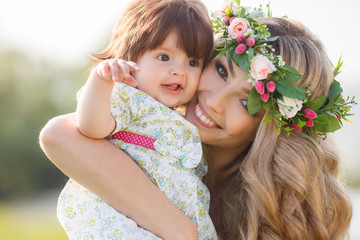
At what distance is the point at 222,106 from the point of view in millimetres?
3697

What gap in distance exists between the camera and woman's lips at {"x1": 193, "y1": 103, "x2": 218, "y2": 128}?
376 cm

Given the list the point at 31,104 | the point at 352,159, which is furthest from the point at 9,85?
the point at 352,159

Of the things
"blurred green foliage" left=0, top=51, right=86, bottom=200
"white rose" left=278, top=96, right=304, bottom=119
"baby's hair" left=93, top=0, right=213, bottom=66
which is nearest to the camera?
"baby's hair" left=93, top=0, right=213, bottom=66

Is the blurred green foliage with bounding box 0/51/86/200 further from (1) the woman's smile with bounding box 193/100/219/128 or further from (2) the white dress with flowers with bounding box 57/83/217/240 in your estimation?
(2) the white dress with flowers with bounding box 57/83/217/240

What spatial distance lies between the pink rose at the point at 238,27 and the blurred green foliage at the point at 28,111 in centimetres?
2661

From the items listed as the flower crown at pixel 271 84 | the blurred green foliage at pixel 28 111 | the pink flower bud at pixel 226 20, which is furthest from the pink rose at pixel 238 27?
the blurred green foliage at pixel 28 111

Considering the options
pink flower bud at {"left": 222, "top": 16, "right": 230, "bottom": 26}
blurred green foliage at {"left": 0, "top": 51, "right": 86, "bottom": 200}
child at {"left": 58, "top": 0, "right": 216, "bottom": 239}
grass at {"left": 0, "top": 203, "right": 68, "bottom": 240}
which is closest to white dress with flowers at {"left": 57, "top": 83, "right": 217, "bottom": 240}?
child at {"left": 58, "top": 0, "right": 216, "bottom": 239}

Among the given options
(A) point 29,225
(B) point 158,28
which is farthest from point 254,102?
(A) point 29,225

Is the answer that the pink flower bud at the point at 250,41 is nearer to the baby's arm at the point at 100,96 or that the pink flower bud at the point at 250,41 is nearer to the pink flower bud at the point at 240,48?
the pink flower bud at the point at 240,48

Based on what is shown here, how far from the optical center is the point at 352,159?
4852mm

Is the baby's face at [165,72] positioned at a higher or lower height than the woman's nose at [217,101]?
higher

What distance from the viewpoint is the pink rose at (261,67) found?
A: 3.54 meters

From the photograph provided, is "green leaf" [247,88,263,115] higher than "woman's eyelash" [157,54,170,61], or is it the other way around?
"woman's eyelash" [157,54,170,61]

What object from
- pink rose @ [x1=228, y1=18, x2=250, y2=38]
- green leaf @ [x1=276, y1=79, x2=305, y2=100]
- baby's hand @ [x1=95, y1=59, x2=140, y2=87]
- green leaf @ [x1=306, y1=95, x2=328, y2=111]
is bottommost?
green leaf @ [x1=306, y1=95, x2=328, y2=111]
